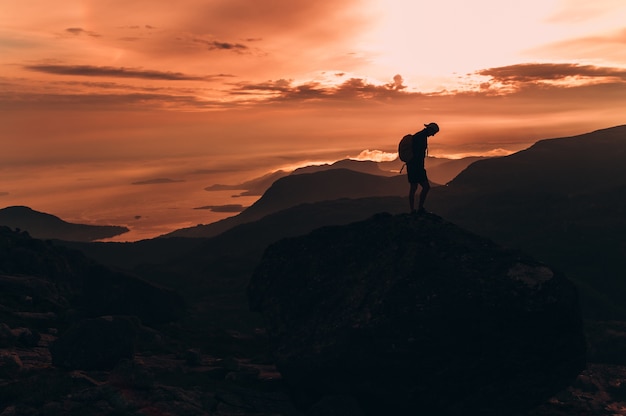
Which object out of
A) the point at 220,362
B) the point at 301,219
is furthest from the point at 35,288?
the point at 301,219

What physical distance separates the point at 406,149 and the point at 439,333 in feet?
27.1

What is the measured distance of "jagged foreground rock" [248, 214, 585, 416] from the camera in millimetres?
24641

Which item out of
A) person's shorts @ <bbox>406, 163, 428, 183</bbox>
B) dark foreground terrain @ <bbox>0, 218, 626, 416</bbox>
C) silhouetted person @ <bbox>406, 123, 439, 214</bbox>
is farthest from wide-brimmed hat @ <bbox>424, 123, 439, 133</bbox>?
dark foreground terrain @ <bbox>0, 218, 626, 416</bbox>

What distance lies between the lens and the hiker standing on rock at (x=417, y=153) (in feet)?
93.3

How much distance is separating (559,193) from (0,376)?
14303 centimetres

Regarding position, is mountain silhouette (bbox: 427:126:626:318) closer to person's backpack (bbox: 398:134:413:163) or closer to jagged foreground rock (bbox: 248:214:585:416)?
jagged foreground rock (bbox: 248:214:585:416)

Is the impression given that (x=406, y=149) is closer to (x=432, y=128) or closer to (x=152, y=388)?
(x=432, y=128)

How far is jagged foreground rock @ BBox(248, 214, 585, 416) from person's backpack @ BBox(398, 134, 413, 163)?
9.47 feet

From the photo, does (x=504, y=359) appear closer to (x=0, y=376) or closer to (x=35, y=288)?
(x=0, y=376)

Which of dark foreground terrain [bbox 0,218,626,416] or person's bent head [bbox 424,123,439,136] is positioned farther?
person's bent head [bbox 424,123,439,136]

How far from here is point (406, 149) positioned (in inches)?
1122

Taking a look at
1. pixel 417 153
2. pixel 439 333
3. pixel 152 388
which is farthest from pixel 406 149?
pixel 152 388

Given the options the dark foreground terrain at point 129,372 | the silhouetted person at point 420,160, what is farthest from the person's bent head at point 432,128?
the dark foreground terrain at point 129,372

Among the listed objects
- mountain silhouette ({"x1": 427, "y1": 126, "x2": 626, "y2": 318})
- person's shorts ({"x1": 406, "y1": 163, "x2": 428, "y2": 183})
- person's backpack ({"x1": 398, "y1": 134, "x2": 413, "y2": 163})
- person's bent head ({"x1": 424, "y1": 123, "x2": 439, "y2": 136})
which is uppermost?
person's bent head ({"x1": 424, "y1": 123, "x2": 439, "y2": 136})
